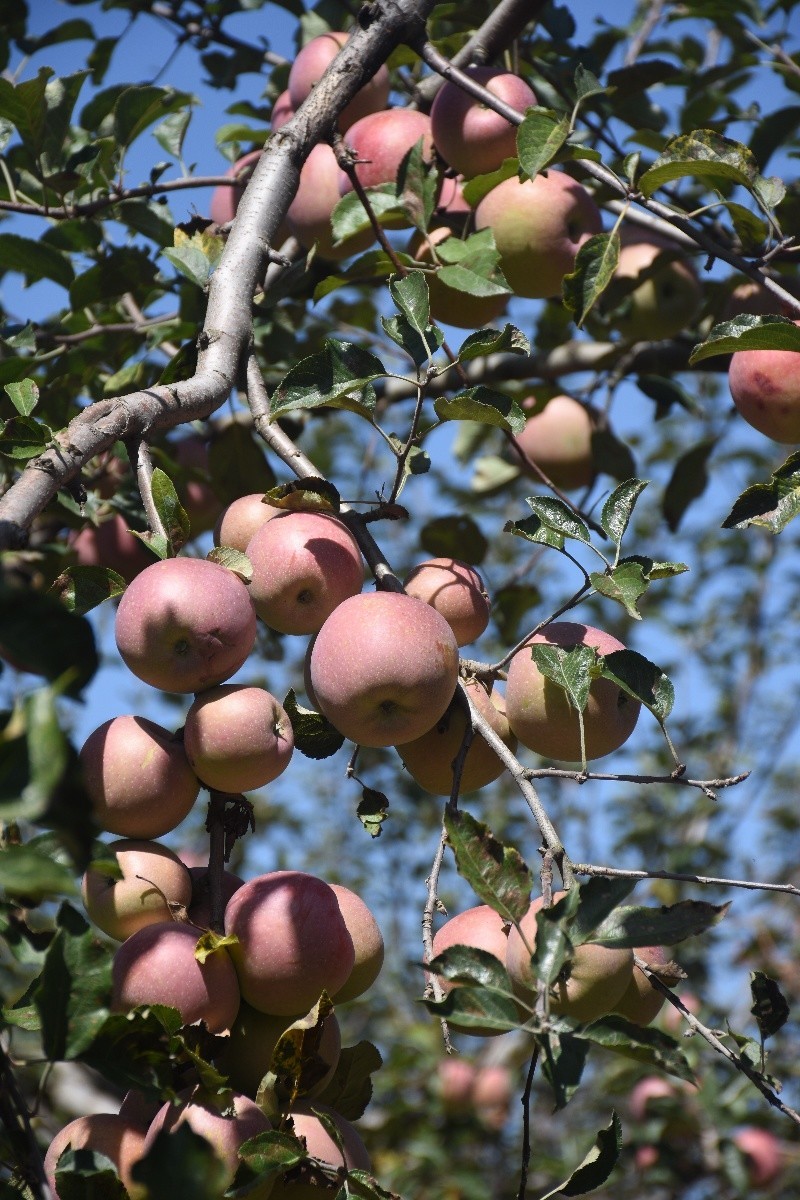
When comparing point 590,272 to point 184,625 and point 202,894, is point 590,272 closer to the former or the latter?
point 184,625

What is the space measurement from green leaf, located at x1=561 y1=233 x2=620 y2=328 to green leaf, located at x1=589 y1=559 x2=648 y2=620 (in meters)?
0.42

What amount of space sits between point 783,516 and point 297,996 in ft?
2.37

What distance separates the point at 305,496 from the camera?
4.00 ft

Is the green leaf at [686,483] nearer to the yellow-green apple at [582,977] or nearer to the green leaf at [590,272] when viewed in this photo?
the green leaf at [590,272]

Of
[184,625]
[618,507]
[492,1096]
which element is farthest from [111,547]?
[492,1096]

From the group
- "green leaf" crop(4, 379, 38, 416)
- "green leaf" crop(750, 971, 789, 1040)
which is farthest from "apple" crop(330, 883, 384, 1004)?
"green leaf" crop(4, 379, 38, 416)

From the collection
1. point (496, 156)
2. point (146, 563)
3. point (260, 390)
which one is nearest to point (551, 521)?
point (260, 390)

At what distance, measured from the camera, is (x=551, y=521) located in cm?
116

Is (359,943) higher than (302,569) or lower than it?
lower

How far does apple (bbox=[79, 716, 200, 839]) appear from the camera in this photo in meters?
1.03

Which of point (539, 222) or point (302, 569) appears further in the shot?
point (539, 222)

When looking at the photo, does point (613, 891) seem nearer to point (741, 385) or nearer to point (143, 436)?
point (143, 436)

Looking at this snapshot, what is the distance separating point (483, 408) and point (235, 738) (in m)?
0.44

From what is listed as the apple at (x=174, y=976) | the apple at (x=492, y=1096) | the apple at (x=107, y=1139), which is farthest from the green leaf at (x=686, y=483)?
the apple at (x=492, y=1096)
